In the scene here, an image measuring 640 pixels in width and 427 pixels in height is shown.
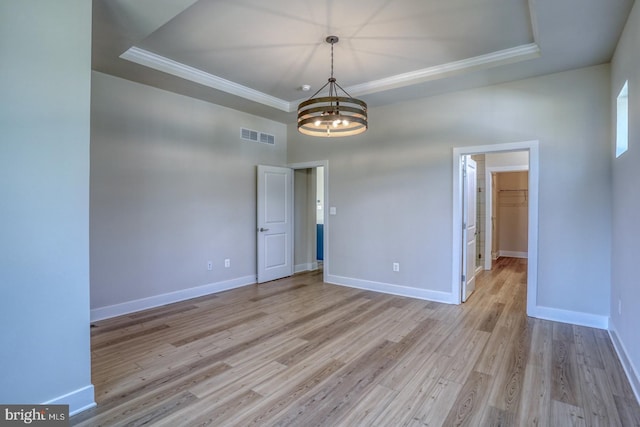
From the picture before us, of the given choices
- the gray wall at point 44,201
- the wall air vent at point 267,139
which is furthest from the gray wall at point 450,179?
the gray wall at point 44,201

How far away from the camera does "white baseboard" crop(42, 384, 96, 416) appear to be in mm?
1935

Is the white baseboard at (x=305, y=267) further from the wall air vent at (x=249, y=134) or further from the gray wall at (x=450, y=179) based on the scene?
the wall air vent at (x=249, y=134)

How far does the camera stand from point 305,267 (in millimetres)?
6539

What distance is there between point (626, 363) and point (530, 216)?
1.69 m

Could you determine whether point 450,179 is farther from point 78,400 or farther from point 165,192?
point 78,400

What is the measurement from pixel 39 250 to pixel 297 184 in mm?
4672

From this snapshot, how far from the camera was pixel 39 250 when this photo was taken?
185 cm

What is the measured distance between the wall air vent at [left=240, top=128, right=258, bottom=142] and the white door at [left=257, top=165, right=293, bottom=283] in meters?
0.49

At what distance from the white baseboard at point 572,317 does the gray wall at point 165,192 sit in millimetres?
4065

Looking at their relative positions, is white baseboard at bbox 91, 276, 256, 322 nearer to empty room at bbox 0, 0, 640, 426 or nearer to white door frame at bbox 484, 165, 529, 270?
empty room at bbox 0, 0, 640, 426

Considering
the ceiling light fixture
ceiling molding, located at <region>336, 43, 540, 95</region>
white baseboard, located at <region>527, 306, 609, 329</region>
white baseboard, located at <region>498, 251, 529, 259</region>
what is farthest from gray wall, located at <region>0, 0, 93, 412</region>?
white baseboard, located at <region>498, 251, 529, 259</region>

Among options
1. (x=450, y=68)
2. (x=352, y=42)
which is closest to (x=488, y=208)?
(x=450, y=68)

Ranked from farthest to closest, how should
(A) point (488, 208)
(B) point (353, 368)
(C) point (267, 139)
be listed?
(A) point (488, 208) < (C) point (267, 139) < (B) point (353, 368)

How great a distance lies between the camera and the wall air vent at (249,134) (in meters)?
5.17
